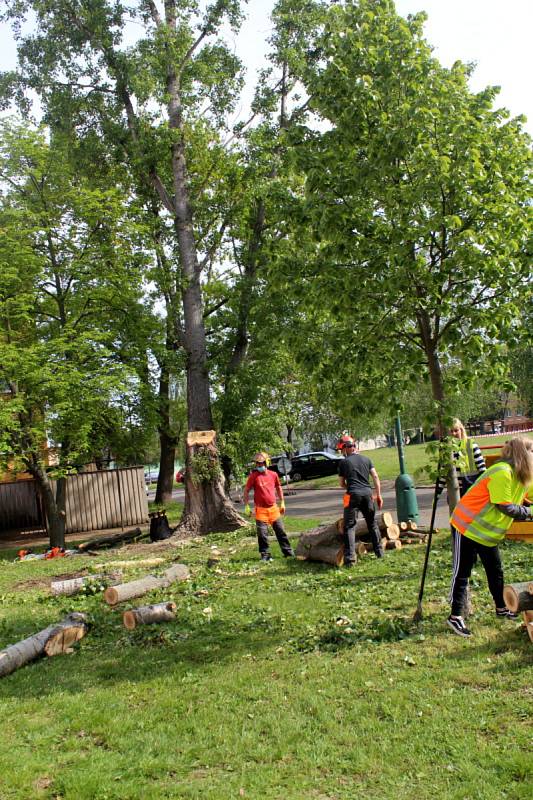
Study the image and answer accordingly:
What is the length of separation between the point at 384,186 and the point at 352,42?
1524mm

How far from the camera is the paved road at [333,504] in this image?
1506 centimetres

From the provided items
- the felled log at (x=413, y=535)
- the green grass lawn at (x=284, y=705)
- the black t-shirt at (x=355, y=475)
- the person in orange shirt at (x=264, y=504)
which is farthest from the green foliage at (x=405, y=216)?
the felled log at (x=413, y=535)

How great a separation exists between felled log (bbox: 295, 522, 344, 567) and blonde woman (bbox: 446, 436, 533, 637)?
A: 13.0 ft

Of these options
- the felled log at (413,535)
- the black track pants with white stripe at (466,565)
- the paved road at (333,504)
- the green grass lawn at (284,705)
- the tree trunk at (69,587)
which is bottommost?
the paved road at (333,504)

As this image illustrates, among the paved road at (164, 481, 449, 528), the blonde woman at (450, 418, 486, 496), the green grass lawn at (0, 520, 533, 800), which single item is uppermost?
the blonde woman at (450, 418, 486, 496)

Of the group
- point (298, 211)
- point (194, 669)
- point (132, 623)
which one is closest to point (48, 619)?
point (132, 623)

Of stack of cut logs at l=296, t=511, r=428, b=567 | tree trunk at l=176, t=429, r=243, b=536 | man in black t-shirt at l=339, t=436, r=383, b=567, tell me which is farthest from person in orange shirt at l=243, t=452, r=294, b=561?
tree trunk at l=176, t=429, r=243, b=536

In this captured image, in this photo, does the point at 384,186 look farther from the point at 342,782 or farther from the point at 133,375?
the point at 133,375

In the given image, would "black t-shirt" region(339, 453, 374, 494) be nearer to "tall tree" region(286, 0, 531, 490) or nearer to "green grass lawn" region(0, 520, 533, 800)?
"green grass lawn" region(0, 520, 533, 800)

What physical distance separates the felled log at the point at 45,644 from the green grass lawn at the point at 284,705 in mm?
121

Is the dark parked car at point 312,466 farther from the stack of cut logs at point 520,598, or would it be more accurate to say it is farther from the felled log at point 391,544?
the stack of cut logs at point 520,598

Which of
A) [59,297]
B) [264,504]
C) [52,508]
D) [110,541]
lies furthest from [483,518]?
[59,297]

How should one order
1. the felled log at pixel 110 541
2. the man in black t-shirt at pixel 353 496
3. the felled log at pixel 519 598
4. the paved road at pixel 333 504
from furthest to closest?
the felled log at pixel 110 541 < the paved road at pixel 333 504 < the man in black t-shirt at pixel 353 496 < the felled log at pixel 519 598

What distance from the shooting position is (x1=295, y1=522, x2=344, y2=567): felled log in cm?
1007
